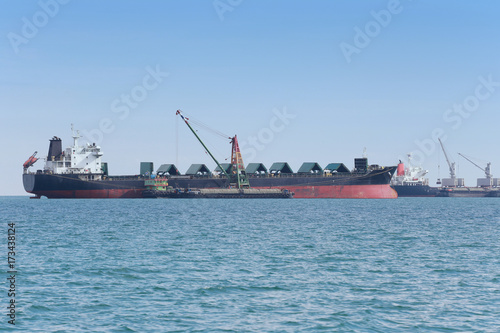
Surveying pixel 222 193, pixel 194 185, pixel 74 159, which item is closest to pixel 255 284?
pixel 222 193

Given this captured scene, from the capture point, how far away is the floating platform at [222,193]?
13962 cm

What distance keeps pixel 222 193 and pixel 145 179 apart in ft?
68.3

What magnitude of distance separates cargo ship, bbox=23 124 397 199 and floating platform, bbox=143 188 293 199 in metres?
4.24

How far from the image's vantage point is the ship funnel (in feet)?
500

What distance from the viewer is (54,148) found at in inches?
6043

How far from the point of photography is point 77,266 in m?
32.1

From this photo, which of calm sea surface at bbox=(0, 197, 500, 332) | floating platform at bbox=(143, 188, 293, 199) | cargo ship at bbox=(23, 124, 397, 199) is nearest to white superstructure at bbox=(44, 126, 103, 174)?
cargo ship at bbox=(23, 124, 397, 199)

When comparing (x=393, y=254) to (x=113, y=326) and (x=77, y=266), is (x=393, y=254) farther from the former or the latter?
(x=113, y=326)

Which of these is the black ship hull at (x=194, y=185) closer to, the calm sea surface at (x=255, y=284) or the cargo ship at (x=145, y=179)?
the cargo ship at (x=145, y=179)

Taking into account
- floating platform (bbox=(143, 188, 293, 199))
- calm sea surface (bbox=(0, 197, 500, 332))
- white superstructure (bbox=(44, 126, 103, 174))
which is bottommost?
calm sea surface (bbox=(0, 197, 500, 332))

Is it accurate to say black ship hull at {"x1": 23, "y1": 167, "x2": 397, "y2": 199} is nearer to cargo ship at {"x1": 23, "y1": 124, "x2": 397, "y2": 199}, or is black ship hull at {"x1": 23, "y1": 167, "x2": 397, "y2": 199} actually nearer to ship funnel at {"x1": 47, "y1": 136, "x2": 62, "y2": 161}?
cargo ship at {"x1": 23, "y1": 124, "x2": 397, "y2": 199}

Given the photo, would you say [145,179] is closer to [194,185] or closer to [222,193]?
[194,185]

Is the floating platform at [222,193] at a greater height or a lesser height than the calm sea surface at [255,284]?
greater

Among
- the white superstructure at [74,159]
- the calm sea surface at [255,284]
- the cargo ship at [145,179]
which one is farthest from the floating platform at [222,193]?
the calm sea surface at [255,284]
